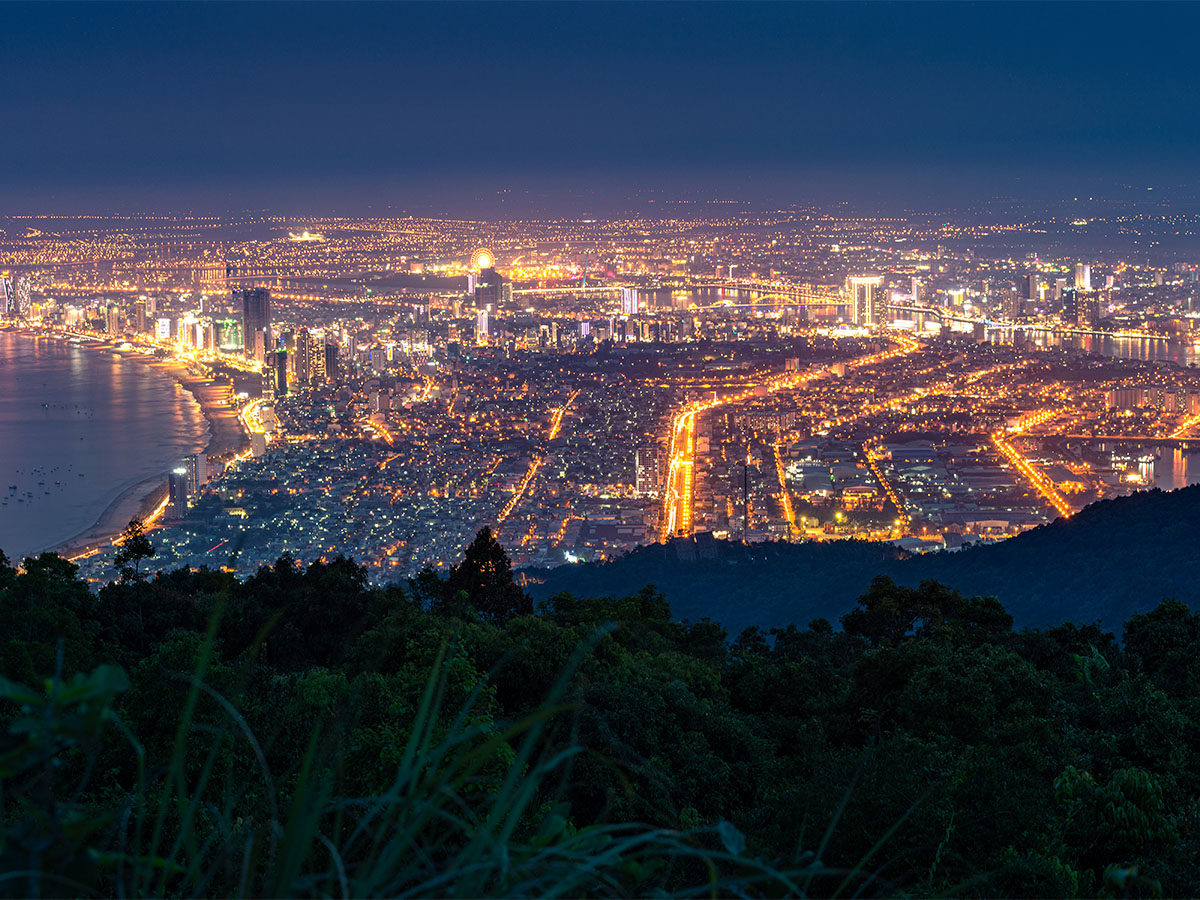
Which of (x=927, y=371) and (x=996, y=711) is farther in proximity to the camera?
(x=927, y=371)

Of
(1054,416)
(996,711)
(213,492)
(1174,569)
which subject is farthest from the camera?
(1054,416)

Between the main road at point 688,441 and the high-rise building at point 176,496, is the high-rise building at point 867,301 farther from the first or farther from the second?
the high-rise building at point 176,496

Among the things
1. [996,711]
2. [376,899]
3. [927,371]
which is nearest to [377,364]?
[927,371]

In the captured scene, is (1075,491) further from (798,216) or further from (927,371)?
(798,216)

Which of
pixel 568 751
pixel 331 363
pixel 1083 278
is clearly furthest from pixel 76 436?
pixel 1083 278

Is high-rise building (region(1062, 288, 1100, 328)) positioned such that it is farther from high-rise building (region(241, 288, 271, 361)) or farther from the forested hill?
the forested hill

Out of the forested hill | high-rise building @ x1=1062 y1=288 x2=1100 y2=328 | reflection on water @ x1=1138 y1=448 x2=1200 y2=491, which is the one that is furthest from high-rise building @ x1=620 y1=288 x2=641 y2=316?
the forested hill

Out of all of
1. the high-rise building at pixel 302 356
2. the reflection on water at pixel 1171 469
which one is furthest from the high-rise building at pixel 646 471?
the high-rise building at pixel 302 356
